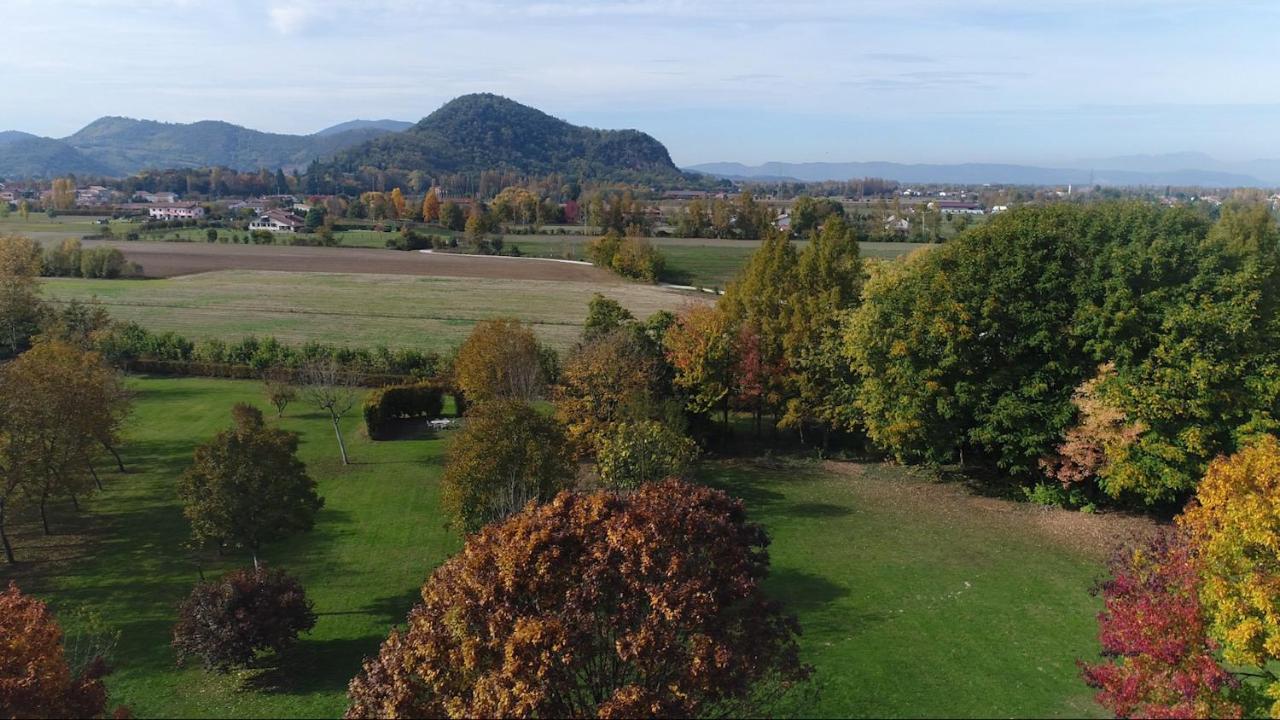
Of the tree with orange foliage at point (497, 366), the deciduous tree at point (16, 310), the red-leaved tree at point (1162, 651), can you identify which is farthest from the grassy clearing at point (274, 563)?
the deciduous tree at point (16, 310)

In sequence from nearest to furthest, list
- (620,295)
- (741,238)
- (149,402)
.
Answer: (149,402), (620,295), (741,238)

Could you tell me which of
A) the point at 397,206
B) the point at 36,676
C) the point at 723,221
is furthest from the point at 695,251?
the point at 36,676

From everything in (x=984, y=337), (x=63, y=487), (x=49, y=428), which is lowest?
A: (x=63, y=487)

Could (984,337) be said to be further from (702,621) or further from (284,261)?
(284,261)

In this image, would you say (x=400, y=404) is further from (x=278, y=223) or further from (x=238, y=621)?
(x=278, y=223)

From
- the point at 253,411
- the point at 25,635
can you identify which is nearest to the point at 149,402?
the point at 253,411

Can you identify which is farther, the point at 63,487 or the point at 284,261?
the point at 284,261
